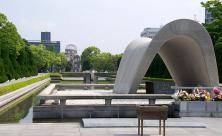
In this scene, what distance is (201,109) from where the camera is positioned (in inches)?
636

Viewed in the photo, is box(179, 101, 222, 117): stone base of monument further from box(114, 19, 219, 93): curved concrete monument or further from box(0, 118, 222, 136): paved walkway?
box(114, 19, 219, 93): curved concrete monument

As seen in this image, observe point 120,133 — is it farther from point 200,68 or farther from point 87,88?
point 87,88

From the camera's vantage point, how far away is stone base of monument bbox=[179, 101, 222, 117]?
16.0 meters

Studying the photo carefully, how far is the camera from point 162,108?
1077 cm

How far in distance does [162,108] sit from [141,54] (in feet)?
39.0

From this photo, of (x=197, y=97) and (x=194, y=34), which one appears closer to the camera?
(x=197, y=97)

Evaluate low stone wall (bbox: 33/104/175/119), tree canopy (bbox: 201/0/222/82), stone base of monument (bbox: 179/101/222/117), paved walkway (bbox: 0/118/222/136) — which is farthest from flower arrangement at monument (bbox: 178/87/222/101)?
tree canopy (bbox: 201/0/222/82)

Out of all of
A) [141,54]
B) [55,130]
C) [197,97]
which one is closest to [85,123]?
[55,130]

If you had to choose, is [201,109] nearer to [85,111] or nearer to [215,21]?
[85,111]

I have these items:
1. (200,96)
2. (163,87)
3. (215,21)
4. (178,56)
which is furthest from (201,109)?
(215,21)

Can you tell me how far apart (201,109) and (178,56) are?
29.1 feet

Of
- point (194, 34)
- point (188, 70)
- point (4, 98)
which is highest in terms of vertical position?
point (194, 34)

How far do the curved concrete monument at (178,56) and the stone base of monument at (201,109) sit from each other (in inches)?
236

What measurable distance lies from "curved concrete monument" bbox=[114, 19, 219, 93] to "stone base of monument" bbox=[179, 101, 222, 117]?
5.99 m
